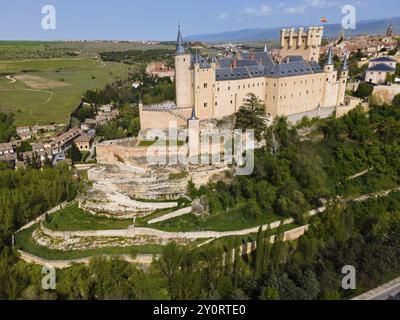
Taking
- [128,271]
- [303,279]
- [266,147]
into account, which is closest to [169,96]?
[266,147]

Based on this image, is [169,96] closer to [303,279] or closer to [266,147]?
[266,147]

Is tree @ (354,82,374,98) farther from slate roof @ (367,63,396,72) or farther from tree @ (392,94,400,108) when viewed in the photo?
slate roof @ (367,63,396,72)

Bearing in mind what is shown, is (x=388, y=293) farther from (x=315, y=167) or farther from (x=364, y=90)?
(x=364, y=90)

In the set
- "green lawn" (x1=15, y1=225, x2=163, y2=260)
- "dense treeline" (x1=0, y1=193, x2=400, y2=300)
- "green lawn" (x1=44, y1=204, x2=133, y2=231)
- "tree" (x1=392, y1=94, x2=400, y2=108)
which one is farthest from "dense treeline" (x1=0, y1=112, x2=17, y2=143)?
"tree" (x1=392, y1=94, x2=400, y2=108)

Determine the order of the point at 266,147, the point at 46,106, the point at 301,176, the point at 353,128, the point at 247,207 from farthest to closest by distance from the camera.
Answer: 1. the point at 46,106
2. the point at 353,128
3. the point at 266,147
4. the point at 301,176
5. the point at 247,207

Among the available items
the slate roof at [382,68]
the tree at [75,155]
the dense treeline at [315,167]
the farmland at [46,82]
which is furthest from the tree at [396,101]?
the farmland at [46,82]

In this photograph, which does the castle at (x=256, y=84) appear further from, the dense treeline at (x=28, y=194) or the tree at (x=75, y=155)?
the tree at (x=75, y=155)
